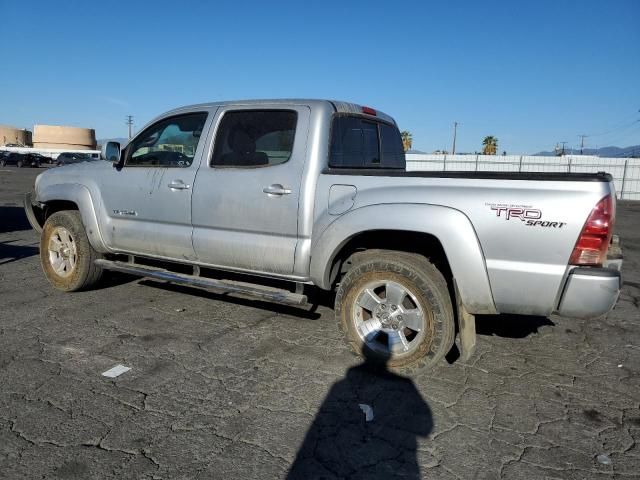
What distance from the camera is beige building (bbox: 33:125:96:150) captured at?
8688 centimetres

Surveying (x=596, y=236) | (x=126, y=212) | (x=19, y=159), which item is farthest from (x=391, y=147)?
(x=19, y=159)

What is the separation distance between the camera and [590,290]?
297cm

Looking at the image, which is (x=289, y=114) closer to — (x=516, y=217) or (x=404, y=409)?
(x=516, y=217)

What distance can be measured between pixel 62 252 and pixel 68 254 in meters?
0.10

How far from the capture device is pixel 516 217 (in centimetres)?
306

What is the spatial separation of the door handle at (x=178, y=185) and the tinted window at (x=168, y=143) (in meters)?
0.17

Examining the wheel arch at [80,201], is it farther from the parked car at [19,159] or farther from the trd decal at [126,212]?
the parked car at [19,159]

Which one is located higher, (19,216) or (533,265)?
(533,265)

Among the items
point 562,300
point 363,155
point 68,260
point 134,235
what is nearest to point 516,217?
point 562,300

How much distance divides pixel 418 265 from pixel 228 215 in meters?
1.69

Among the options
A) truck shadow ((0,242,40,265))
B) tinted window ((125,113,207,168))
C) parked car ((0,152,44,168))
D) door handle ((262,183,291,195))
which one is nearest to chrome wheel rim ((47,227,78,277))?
tinted window ((125,113,207,168))

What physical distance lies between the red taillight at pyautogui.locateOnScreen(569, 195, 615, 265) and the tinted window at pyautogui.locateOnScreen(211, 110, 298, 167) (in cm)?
220

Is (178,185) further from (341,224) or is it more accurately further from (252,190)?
(341,224)

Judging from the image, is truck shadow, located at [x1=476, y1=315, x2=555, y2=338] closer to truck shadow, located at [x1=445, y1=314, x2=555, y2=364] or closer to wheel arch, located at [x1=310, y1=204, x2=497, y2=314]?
truck shadow, located at [x1=445, y1=314, x2=555, y2=364]
